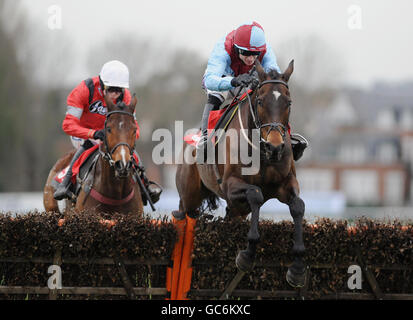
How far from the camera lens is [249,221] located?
224 inches

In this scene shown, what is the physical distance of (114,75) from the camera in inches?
272

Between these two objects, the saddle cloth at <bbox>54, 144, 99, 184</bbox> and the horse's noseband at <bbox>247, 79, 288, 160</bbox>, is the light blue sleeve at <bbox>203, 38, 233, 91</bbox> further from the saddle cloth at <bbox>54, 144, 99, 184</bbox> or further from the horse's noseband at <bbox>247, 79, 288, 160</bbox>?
the saddle cloth at <bbox>54, 144, 99, 184</bbox>

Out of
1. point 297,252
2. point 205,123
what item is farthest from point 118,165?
point 297,252

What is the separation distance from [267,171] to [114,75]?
2.35 metres

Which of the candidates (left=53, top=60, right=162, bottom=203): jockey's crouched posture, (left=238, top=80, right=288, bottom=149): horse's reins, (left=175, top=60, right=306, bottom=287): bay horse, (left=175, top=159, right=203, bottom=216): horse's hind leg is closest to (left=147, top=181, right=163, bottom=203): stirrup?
(left=53, top=60, right=162, bottom=203): jockey's crouched posture

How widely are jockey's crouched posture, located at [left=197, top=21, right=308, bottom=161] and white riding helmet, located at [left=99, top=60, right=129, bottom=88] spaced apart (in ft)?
3.52

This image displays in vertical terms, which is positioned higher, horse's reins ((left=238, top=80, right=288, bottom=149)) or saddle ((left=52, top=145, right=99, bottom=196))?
horse's reins ((left=238, top=80, right=288, bottom=149))

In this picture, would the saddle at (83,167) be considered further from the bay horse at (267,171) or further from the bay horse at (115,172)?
the bay horse at (267,171)

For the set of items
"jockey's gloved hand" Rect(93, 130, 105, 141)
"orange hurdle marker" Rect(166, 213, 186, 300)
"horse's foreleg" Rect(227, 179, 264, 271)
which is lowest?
"orange hurdle marker" Rect(166, 213, 186, 300)

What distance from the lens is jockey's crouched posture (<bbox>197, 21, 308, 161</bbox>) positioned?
5.93 metres

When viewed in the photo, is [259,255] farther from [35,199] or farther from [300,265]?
[35,199]

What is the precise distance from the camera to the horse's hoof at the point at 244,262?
5297mm

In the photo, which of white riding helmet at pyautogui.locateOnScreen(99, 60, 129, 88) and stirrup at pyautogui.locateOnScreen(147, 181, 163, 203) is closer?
white riding helmet at pyautogui.locateOnScreen(99, 60, 129, 88)

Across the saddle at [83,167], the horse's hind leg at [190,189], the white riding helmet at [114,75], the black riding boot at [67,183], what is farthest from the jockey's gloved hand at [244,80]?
the black riding boot at [67,183]
